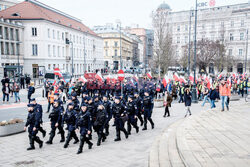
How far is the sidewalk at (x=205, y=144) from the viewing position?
6492 mm

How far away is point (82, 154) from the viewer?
7863 millimetres

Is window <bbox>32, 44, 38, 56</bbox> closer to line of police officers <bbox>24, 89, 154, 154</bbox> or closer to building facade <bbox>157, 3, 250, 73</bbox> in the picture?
building facade <bbox>157, 3, 250, 73</bbox>

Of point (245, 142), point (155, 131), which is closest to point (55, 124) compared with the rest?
point (155, 131)

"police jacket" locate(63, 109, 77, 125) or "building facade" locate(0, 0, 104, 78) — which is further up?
"building facade" locate(0, 0, 104, 78)

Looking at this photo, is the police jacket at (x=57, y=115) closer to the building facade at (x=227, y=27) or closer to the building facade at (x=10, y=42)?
the building facade at (x=10, y=42)

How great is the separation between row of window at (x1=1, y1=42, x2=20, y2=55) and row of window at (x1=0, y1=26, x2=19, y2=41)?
3.88 ft

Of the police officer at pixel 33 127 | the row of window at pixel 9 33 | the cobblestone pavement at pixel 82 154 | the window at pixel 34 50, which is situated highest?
the row of window at pixel 9 33

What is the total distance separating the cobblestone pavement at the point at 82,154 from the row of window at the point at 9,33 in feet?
122

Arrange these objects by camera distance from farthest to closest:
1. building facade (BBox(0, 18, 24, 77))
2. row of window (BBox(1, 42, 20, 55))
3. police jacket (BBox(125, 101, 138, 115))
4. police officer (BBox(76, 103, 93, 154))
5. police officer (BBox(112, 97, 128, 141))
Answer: row of window (BBox(1, 42, 20, 55)) → building facade (BBox(0, 18, 24, 77)) → police jacket (BBox(125, 101, 138, 115)) → police officer (BBox(112, 97, 128, 141)) → police officer (BBox(76, 103, 93, 154))

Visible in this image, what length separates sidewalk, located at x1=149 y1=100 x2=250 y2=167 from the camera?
649 centimetres

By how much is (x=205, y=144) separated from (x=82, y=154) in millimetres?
4319

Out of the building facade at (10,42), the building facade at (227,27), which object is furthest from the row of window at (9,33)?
the building facade at (227,27)

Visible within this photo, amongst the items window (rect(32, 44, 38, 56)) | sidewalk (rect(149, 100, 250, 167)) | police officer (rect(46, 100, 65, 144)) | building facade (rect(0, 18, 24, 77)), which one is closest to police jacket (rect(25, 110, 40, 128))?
police officer (rect(46, 100, 65, 144))

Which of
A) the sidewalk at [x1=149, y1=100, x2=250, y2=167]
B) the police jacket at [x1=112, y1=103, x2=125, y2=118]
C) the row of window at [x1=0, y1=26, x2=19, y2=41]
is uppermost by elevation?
the row of window at [x1=0, y1=26, x2=19, y2=41]
